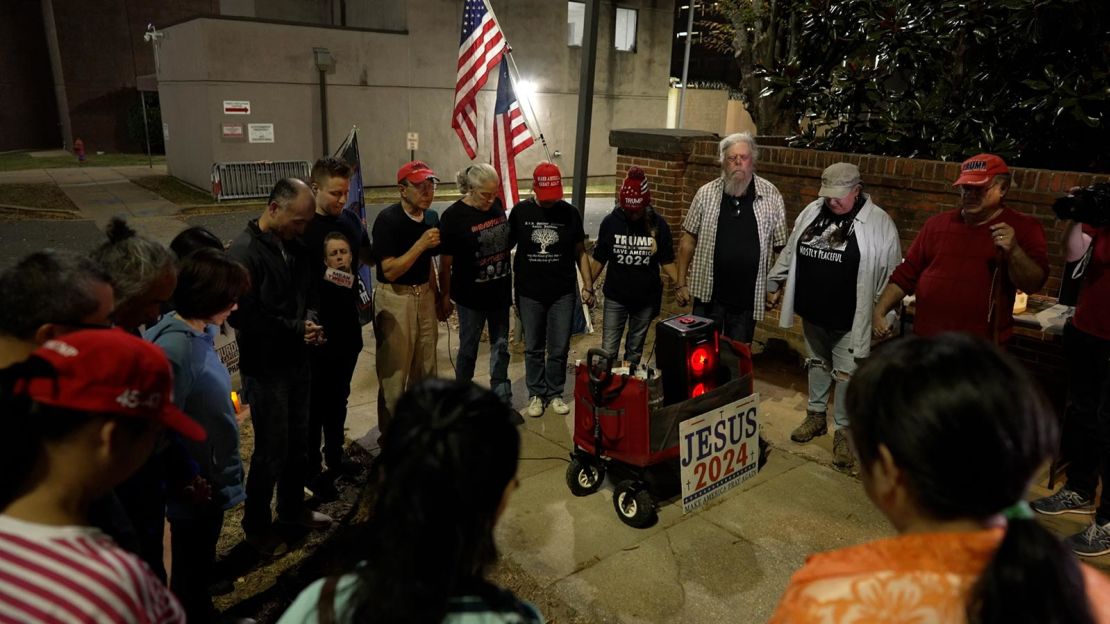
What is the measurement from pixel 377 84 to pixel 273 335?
18.6 metres

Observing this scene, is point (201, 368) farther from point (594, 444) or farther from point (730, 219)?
point (730, 219)

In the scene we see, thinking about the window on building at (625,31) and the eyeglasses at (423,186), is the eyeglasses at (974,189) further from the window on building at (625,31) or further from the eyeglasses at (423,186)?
the window on building at (625,31)

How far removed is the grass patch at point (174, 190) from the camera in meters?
17.9

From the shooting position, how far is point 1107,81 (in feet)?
18.6

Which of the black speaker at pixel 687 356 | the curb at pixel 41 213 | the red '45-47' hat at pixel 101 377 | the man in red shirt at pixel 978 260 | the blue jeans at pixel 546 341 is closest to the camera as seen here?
the red '45-47' hat at pixel 101 377

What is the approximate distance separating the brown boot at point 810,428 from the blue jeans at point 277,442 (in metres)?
3.33

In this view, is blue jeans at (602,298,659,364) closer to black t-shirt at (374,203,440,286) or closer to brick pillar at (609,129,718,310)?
black t-shirt at (374,203,440,286)

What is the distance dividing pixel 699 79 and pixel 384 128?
78.9 feet

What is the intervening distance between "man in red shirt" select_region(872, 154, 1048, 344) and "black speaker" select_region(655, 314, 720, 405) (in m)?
1.31

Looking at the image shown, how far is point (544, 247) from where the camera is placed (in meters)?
5.19

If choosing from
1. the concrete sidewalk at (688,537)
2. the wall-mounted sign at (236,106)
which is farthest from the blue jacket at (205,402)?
the wall-mounted sign at (236,106)

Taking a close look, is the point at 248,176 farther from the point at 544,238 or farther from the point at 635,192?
the point at 635,192

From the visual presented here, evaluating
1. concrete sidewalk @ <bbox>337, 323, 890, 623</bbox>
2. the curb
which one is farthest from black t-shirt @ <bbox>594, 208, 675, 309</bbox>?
the curb

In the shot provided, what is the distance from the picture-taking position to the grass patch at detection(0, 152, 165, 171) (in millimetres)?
25219
